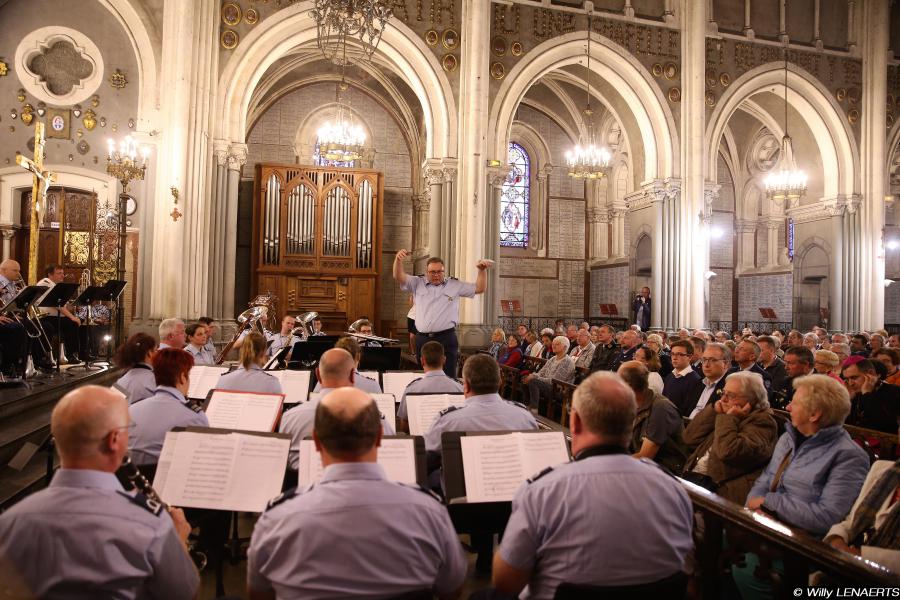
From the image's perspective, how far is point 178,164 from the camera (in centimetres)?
1052

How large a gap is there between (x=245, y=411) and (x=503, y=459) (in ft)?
5.38

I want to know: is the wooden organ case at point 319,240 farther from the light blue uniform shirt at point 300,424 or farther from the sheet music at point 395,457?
the sheet music at point 395,457

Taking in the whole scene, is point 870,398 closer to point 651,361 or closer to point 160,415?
point 651,361

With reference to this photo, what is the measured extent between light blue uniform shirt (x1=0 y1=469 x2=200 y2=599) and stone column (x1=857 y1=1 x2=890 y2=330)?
16674 millimetres

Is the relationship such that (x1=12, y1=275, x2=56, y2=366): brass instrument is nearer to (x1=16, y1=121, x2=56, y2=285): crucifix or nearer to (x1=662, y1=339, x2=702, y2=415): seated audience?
(x1=16, y1=121, x2=56, y2=285): crucifix

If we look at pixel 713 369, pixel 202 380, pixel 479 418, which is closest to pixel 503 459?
pixel 479 418

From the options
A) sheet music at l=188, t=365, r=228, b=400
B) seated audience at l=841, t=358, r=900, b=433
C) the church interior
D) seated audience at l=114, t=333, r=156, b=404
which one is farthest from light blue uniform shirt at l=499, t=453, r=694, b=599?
sheet music at l=188, t=365, r=228, b=400

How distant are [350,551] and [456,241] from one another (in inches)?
424

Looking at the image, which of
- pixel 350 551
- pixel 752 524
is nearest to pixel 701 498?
pixel 752 524

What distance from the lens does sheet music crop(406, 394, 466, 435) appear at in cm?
393

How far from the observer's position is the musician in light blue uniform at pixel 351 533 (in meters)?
1.54

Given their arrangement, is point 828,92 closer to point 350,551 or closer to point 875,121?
point 875,121

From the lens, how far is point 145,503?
1592 mm

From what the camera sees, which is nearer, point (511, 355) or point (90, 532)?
point (90, 532)
